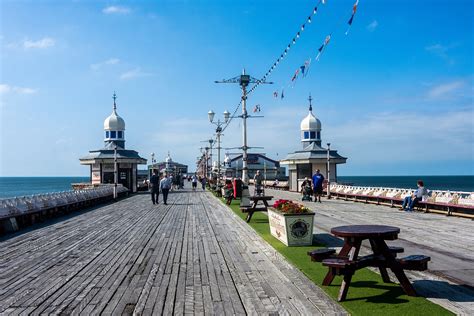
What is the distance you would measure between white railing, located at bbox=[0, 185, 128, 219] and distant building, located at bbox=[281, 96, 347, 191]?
22650 mm

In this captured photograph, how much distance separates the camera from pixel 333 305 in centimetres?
622

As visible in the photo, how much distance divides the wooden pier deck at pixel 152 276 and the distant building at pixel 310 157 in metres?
31.5

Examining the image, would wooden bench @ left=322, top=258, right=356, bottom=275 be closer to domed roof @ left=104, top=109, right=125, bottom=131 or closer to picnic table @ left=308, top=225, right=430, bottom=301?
picnic table @ left=308, top=225, right=430, bottom=301

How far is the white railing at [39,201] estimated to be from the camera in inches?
637

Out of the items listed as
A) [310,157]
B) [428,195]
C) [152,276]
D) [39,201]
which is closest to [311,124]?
[310,157]

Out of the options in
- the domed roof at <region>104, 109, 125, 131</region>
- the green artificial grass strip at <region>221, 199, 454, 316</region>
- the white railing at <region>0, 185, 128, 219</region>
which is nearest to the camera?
the green artificial grass strip at <region>221, 199, 454, 316</region>

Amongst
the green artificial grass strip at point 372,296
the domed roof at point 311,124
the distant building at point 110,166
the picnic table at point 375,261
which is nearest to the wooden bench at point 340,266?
the picnic table at point 375,261

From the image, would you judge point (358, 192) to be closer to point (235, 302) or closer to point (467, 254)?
point (467, 254)

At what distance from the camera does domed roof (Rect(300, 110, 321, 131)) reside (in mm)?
52438

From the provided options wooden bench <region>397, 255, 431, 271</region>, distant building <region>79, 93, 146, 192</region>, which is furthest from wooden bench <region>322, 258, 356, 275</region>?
distant building <region>79, 93, 146, 192</region>

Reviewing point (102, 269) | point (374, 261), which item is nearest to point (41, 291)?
point (102, 269)

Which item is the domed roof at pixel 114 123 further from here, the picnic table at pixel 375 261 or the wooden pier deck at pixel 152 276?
the picnic table at pixel 375 261

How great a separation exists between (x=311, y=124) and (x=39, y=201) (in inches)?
1455

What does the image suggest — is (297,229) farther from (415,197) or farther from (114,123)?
(114,123)
